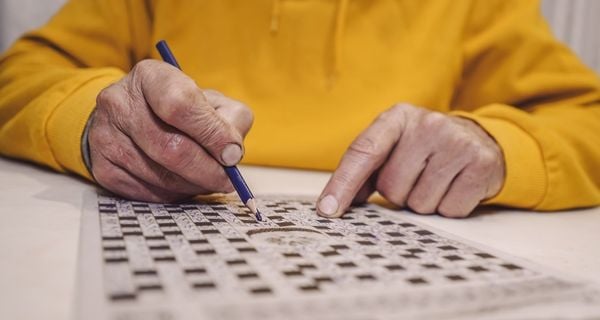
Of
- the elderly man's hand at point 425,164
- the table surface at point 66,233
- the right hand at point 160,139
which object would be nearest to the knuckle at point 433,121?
the elderly man's hand at point 425,164

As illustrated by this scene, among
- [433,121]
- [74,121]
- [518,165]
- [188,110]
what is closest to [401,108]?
[433,121]

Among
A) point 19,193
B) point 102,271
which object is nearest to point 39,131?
point 19,193

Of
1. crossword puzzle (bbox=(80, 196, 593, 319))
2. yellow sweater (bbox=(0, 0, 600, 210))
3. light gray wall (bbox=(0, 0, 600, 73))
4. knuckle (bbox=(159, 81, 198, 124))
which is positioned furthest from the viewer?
light gray wall (bbox=(0, 0, 600, 73))

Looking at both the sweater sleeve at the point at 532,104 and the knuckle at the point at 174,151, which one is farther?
the sweater sleeve at the point at 532,104

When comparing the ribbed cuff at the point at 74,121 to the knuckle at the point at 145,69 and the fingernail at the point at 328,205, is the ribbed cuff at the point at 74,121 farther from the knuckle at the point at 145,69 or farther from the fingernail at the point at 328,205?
the fingernail at the point at 328,205

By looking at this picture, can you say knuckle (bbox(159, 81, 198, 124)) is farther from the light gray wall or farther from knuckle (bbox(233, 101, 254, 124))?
the light gray wall

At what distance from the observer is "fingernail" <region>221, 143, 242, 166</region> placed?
55 cm

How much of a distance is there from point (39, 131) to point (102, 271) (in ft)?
1.53

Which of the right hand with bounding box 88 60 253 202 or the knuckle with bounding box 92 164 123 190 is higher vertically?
the right hand with bounding box 88 60 253 202

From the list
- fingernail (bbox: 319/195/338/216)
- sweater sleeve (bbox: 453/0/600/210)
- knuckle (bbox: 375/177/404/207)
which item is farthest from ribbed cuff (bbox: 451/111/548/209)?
fingernail (bbox: 319/195/338/216)

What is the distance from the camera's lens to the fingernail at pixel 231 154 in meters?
0.55

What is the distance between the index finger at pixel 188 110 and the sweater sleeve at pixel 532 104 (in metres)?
0.33

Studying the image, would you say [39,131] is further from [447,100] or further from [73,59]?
[447,100]

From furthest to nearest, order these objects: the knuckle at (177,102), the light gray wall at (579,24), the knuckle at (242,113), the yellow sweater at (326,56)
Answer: the light gray wall at (579,24), the yellow sweater at (326,56), the knuckle at (242,113), the knuckle at (177,102)
